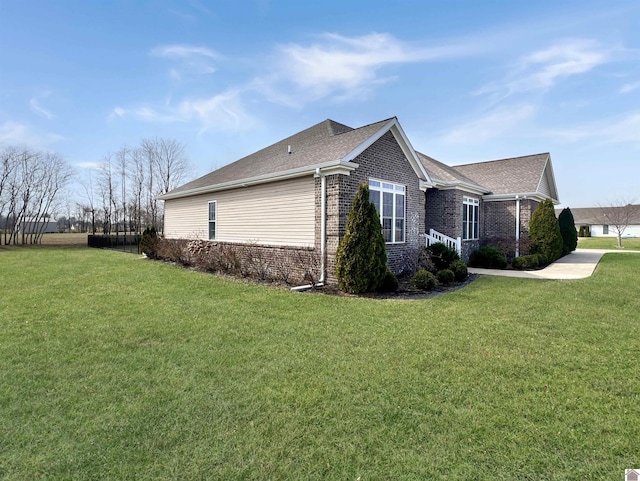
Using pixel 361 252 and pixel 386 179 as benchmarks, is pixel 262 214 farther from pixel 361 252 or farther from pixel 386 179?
pixel 361 252

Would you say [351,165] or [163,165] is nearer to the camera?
[351,165]

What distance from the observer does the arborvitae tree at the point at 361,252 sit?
8.29m

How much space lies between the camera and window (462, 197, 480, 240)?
15.2m

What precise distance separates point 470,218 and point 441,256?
5.70 m

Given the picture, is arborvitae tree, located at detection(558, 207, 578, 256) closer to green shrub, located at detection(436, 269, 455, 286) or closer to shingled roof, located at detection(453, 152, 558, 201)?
shingled roof, located at detection(453, 152, 558, 201)

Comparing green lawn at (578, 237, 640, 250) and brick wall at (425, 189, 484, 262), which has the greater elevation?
brick wall at (425, 189, 484, 262)

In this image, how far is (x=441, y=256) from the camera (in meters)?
11.3

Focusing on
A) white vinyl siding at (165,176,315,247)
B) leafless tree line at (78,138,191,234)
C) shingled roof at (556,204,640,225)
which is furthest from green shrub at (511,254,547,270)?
shingled roof at (556,204,640,225)

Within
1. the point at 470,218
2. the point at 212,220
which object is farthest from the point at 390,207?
the point at 212,220

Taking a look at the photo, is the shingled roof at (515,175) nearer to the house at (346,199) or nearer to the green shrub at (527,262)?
the house at (346,199)

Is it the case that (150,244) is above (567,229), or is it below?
below

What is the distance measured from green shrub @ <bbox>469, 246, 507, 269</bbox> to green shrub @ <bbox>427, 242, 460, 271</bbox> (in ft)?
10.6

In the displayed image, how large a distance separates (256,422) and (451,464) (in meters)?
1.61

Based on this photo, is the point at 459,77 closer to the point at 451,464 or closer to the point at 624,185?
the point at 451,464
